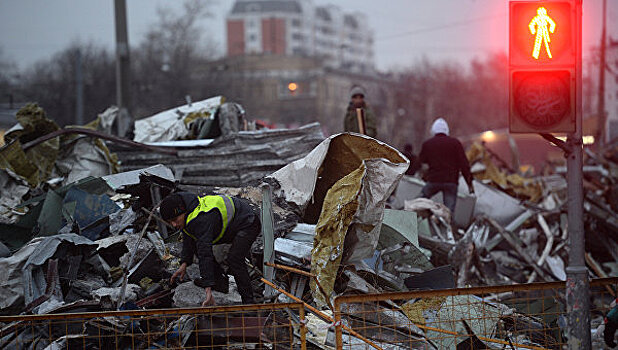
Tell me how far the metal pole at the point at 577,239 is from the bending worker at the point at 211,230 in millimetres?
2834

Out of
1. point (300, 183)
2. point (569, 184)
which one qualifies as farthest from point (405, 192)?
point (569, 184)

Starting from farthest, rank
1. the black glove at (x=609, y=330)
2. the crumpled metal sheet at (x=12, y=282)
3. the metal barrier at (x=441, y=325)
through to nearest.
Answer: the crumpled metal sheet at (x=12, y=282) < the metal barrier at (x=441, y=325) < the black glove at (x=609, y=330)

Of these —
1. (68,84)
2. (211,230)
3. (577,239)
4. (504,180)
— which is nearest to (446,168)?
(504,180)

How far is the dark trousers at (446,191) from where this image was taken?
10688mm

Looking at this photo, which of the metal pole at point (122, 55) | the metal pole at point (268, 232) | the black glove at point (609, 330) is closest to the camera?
the black glove at point (609, 330)

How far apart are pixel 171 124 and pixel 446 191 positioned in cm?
436

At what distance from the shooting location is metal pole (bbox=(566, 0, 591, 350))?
17.6ft

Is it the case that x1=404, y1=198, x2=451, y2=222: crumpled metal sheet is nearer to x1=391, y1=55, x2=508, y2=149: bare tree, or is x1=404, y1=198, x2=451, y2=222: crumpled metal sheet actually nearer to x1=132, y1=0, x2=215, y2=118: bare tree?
x1=132, y1=0, x2=215, y2=118: bare tree

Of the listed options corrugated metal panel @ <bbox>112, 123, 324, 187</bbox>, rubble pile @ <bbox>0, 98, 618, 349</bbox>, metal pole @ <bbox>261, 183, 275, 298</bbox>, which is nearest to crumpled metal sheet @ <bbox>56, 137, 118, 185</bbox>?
rubble pile @ <bbox>0, 98, 618, 349</bbox>

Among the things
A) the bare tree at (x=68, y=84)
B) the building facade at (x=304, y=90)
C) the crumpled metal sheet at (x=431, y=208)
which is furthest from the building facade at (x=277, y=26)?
the crumpled metal sheet at (x=431, y=208)

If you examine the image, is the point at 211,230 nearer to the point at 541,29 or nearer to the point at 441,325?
the point at 441,325

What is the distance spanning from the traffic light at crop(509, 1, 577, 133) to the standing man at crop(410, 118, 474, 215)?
17.4ft

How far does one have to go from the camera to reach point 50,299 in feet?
22.6

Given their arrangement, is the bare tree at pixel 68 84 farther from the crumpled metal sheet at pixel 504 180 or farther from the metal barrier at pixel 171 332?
the metal barrier at pixel 171 332
